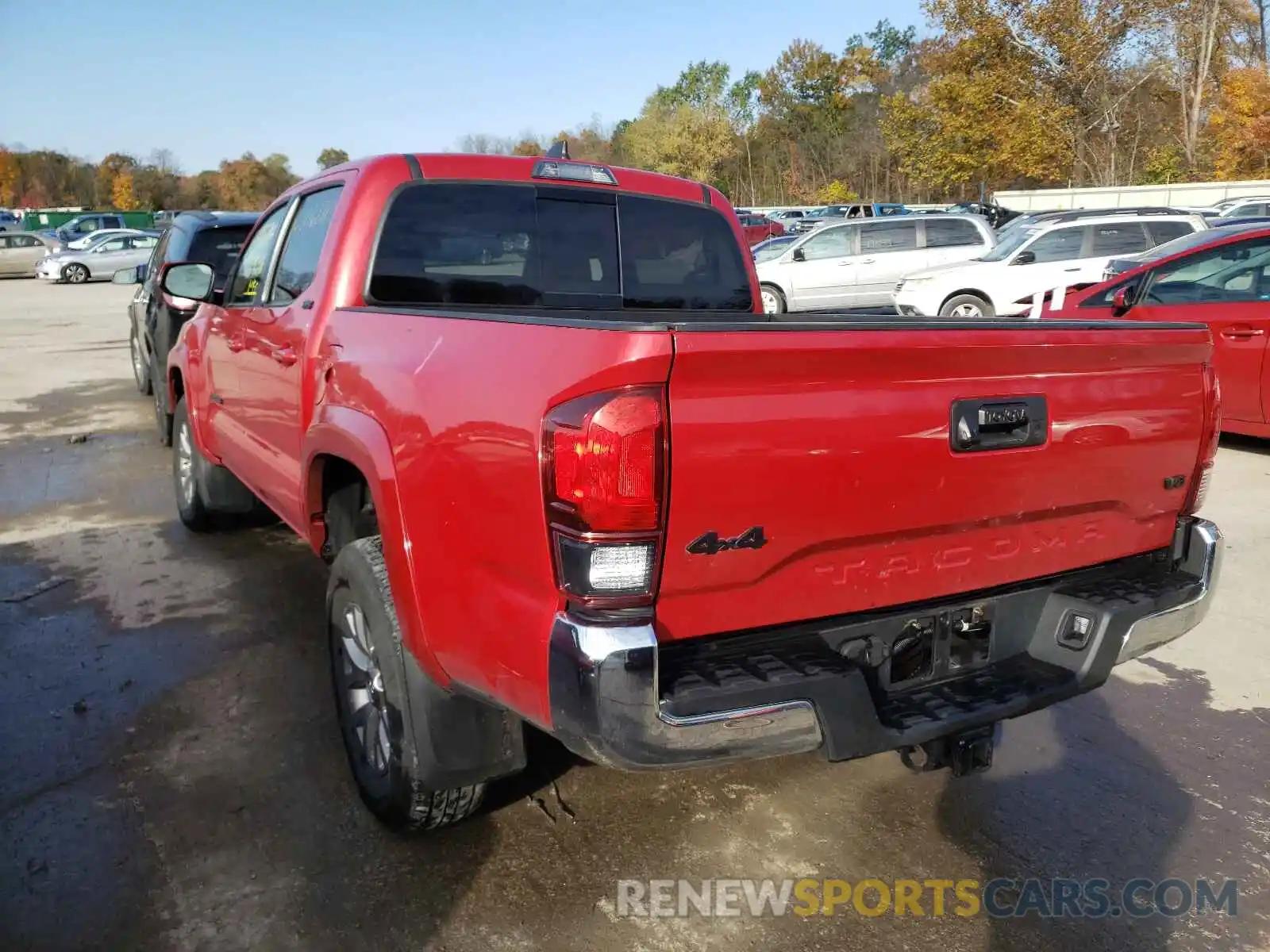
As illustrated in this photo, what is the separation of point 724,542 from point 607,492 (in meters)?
0.30

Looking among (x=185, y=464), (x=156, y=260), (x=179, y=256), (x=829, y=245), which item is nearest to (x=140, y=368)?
(x=156, y=260)

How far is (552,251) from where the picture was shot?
385 centimetres

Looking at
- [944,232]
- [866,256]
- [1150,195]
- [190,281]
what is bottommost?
[866,256]

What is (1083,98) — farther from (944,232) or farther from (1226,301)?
(1226,301)

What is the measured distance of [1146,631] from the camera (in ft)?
9.18

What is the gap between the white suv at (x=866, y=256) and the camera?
1677cm

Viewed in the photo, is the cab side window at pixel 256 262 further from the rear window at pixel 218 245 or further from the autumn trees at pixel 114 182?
the autumn trees at pixel 114 182

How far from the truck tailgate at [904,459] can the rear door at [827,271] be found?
14.8 meters

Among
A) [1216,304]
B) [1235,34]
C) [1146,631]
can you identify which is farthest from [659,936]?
[1235,34]

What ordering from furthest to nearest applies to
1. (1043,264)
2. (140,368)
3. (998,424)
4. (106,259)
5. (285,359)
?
(106,259) < (1043,264) < (140,368) < (285,359) < (998,424)

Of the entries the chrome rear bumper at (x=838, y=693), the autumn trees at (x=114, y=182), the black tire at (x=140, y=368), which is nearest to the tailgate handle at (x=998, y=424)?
the chrome rear bumper at (x=838, y=693)

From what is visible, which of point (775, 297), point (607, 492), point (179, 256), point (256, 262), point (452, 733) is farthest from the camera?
point (775, 297)

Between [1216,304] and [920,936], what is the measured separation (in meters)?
6.92

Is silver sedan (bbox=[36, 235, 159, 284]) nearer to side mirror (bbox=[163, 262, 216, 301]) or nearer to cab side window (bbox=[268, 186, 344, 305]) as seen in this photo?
side mirror (bbox=[163, 262, 216, 301])
